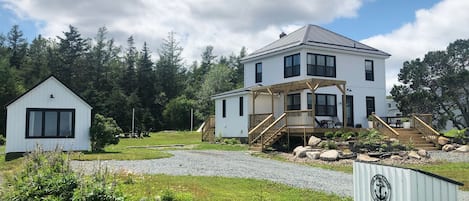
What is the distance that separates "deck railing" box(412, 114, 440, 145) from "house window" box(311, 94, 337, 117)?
5.34m

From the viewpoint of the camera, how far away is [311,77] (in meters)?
26.4

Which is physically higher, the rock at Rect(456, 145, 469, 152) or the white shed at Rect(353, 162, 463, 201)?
the white shed at Rect(353, 162, 463, 201)

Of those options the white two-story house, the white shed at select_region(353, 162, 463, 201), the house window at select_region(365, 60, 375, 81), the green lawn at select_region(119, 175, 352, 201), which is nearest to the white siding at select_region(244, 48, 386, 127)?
the white two-story house

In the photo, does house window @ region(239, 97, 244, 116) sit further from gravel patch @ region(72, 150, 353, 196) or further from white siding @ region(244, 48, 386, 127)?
gravel patch @ region(72, 150, 353, 196)

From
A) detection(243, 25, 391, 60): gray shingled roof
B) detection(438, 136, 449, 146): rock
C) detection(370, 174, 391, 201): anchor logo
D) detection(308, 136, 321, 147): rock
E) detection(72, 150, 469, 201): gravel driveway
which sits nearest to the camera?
detection(370, 174, 391, 201): anchor logo

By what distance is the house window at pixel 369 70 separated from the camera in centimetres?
2897

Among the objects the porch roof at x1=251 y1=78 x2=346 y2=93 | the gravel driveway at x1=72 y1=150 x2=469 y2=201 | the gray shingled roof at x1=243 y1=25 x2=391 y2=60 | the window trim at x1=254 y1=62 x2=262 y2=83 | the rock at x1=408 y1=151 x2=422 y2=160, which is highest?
the gray shingled roof at x1=243 y1=25 x2=391 y2=60

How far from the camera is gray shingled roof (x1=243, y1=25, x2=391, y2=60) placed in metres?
27.3

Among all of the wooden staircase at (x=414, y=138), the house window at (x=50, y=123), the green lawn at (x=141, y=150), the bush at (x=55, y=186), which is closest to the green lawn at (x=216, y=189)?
the bush at (x=55, y=186)

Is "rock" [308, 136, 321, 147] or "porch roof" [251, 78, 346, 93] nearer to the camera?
"rock" [308, 136, 321, 147]

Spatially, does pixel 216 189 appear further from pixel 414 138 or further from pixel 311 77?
pixel 311 77

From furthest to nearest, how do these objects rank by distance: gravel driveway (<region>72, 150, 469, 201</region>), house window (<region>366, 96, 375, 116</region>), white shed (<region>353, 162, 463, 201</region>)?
house window (<region>366, 96, 375, 116</region>)
gravel driveway (<region>72, 150, 469, 201</region>)
white shed (<region>353, 162, 463, 201</region>)

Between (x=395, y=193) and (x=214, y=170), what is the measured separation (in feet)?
29.3

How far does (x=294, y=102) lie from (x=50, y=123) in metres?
14.5
